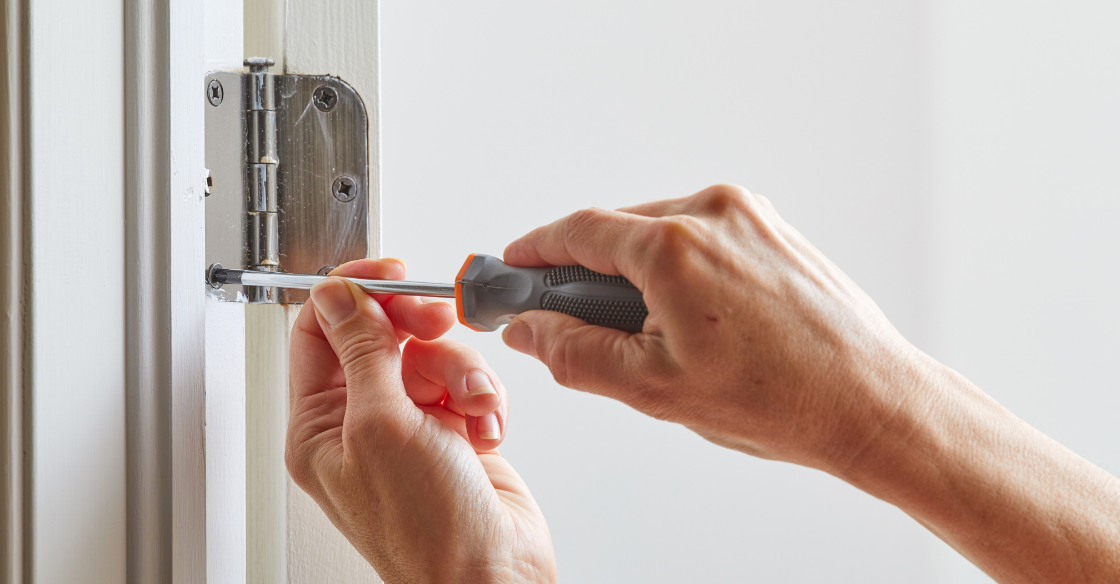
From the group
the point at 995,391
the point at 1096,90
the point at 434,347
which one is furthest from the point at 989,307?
the point at 434,347

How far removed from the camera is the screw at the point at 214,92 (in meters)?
0.33

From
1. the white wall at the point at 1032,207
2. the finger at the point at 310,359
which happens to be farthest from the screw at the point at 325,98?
the white wall at the point at 1032,207

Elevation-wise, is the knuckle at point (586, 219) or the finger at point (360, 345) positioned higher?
the knuckle at point (586, 219)

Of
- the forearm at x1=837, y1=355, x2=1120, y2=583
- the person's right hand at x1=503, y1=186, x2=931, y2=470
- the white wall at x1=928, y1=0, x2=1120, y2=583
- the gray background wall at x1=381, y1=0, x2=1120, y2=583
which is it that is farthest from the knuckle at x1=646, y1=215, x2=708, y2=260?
the white wall at x1=928, y1=0, x2=1120, y2=583

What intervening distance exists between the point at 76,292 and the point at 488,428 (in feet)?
0.66

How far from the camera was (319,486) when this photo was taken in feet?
1.19

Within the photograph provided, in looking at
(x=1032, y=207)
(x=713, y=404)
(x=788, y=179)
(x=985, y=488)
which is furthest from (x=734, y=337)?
(x=1032, y=207)

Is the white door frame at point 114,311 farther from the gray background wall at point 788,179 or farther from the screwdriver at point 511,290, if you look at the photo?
the gray background wall at point 788,179

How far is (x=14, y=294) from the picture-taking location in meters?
0.24

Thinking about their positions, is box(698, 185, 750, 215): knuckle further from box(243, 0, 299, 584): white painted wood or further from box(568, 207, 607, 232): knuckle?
box(243, 0, 299, 584): white painted wood

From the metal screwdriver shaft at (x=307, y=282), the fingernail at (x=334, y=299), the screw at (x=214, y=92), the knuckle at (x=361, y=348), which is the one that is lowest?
the knuckle at (x=361, y=348)

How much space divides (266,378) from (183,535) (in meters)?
0.11

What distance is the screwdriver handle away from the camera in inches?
11.9

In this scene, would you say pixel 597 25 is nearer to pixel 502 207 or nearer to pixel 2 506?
pixel 502 207
